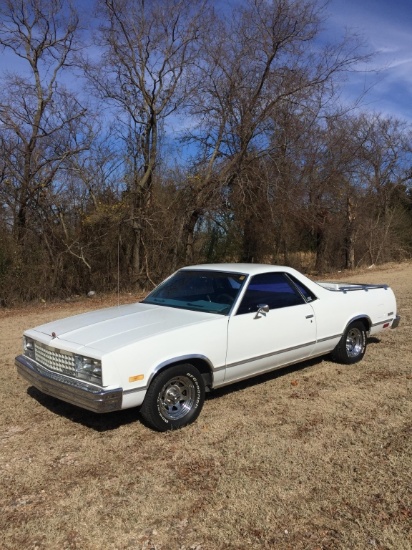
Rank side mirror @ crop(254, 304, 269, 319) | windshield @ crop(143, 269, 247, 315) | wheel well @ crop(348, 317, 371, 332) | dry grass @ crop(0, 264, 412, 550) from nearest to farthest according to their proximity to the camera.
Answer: dry grass @ crop(0, 264, 412, 550) → side mirror @ crop(254, 304, 269, 319) → windshield @ crop(143, 269, 247, 315) → wheel well @ crop(348, 317, 371, 332)

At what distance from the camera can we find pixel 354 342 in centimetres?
666

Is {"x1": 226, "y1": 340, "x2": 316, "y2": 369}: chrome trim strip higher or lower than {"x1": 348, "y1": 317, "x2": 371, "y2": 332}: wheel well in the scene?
lower

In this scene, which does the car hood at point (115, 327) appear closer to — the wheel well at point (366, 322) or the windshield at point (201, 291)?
the windshield at point (201, 291)

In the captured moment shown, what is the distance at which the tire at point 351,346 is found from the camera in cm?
642

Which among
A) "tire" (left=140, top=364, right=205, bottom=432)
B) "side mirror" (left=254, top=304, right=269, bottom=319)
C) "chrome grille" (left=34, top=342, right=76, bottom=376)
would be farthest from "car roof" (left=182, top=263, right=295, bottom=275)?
"chrome grille" (left=34, top=342, right=76, bottom=376)

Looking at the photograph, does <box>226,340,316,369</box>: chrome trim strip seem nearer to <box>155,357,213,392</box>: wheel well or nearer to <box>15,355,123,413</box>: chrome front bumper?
<box>155,357,213,392</box>: wheel well

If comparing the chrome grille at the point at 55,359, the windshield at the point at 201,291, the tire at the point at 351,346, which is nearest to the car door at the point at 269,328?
the windshield at the point at 201,291

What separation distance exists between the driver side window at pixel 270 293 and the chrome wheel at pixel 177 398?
957 mm

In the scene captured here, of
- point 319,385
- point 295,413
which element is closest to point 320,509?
point 295,413

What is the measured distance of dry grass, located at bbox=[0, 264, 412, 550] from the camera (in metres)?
3.04

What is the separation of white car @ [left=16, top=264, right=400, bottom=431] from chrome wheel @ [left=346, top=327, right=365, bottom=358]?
0.06ft

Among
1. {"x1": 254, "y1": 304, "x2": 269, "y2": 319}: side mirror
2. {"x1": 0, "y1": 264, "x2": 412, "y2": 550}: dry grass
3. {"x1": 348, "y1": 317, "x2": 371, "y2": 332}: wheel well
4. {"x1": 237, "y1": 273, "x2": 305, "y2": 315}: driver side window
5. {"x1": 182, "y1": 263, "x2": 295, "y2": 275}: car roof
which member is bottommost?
{"x1": 0, "y1": 264, "x2": 412, "y2": 550}: dry grass

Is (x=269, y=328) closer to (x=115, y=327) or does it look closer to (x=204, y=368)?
(x=204, y=368)

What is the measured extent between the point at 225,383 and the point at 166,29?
44.3 ft
